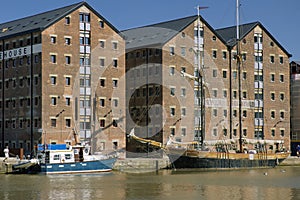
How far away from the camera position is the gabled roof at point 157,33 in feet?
295

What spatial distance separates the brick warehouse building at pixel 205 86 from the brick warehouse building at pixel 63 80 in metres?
5.11

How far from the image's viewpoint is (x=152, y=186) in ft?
175

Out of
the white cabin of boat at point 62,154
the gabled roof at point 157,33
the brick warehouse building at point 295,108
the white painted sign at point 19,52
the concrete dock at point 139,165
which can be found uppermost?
the gabled roof at point 157,33

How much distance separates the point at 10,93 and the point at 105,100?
11.3 meters

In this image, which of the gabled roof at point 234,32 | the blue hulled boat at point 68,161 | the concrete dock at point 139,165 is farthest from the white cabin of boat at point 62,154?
the gabled roof at point 234,32

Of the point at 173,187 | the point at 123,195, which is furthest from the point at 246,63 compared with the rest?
the point at 123,195

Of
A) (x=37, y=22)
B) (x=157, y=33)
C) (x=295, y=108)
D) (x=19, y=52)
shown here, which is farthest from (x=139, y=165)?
(x=295, y=108)

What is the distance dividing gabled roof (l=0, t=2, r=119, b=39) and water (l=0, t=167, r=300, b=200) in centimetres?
2246

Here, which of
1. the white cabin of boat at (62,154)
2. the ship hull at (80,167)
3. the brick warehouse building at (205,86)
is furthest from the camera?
the brick warehouse building at (205,86)

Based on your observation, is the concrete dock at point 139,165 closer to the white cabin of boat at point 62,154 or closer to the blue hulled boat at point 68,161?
the blue hulled boat at point 68,161

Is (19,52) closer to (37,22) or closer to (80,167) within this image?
(37,22)

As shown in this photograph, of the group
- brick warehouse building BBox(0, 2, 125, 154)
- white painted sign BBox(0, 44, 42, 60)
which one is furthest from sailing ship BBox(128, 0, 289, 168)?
white painted sign BBox(0, 44, 42, 60)

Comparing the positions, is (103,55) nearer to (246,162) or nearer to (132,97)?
(132,97)

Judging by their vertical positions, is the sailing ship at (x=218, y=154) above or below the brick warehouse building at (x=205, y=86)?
below
